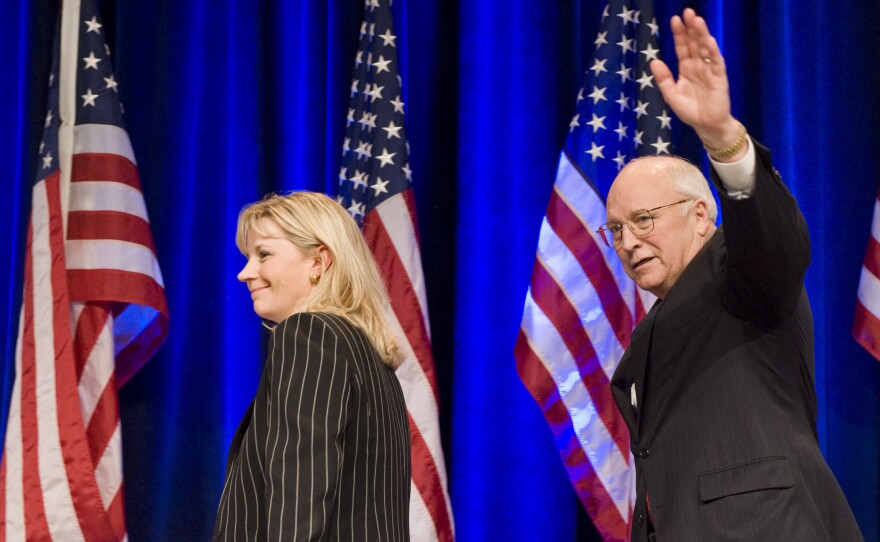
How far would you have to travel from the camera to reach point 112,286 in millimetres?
3832

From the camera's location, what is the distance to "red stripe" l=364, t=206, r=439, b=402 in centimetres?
379

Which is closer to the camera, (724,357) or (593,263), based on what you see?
(724,357)

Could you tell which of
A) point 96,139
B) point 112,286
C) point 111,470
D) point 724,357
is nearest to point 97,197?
point 96,139

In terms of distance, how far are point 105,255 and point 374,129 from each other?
1.15m

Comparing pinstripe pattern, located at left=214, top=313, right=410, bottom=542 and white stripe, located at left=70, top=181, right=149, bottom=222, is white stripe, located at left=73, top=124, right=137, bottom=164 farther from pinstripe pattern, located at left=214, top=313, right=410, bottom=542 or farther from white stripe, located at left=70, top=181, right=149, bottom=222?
pinstripe pattern, located at left=214, top=313, right=410, bottom=542

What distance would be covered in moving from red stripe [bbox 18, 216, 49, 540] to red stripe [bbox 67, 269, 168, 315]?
0.16 meters

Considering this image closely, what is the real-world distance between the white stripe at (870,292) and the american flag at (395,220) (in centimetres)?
160

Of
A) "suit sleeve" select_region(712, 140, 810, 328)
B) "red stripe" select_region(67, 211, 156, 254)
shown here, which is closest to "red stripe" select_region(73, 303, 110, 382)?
"red stripe" select_region(67, 211, 156, 254)

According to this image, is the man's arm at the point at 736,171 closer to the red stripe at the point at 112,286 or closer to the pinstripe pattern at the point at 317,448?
the pinstripe pattern at the point at 317,448

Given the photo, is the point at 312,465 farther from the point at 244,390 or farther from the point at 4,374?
the point at 4,374

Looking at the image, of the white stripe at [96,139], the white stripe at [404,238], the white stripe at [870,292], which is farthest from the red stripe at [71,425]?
the white stripe at [870,292]

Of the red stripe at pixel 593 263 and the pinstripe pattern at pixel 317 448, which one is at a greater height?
the red stripe at pixel 593 263

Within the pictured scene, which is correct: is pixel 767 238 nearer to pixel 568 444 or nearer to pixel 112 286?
pixel 568 444

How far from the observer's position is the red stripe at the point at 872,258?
362 centimetres
